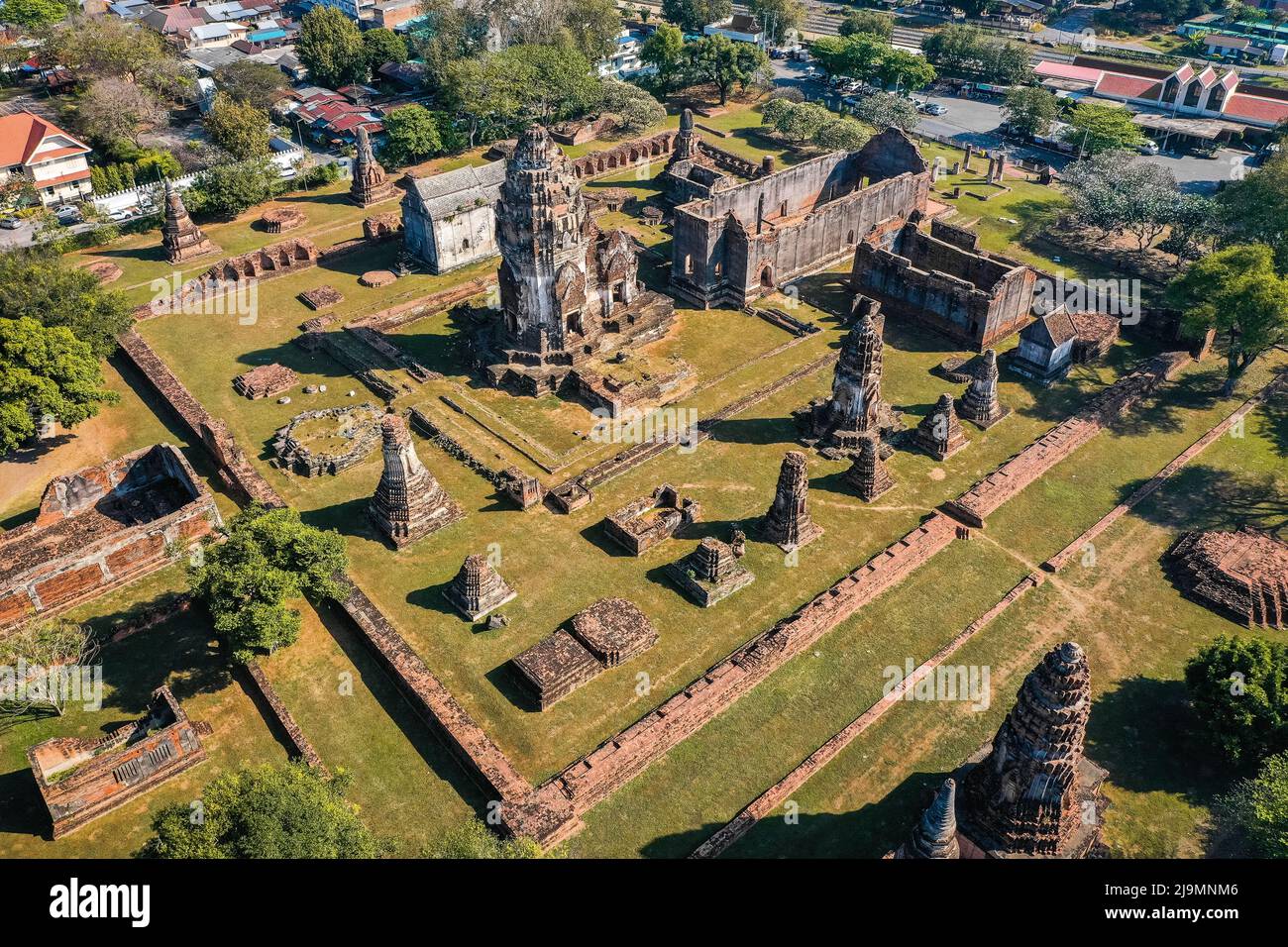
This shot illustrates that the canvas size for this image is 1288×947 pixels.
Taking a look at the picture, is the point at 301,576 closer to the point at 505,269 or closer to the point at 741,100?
the point at 505,269

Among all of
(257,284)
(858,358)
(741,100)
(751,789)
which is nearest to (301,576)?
(751,789)

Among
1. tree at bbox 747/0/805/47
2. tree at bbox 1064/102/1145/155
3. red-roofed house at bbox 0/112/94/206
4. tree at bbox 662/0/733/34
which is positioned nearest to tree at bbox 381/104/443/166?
red-roofed house at bbox 0/112/94/206

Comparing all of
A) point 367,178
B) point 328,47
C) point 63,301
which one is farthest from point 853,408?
point 328,47

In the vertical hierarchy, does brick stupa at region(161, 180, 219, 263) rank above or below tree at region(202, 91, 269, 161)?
below

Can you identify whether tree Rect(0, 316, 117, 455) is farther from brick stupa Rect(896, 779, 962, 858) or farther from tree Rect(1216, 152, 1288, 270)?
tree Rect(1216, 152, 1288, 270)

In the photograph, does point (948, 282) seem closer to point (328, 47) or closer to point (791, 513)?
point (791, 513)

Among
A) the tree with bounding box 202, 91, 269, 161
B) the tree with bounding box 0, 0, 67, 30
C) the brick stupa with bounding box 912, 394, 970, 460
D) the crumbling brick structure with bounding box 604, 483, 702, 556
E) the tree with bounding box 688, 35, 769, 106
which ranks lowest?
the crumbling brick structure with bounding box 604, 483, 702, 556
